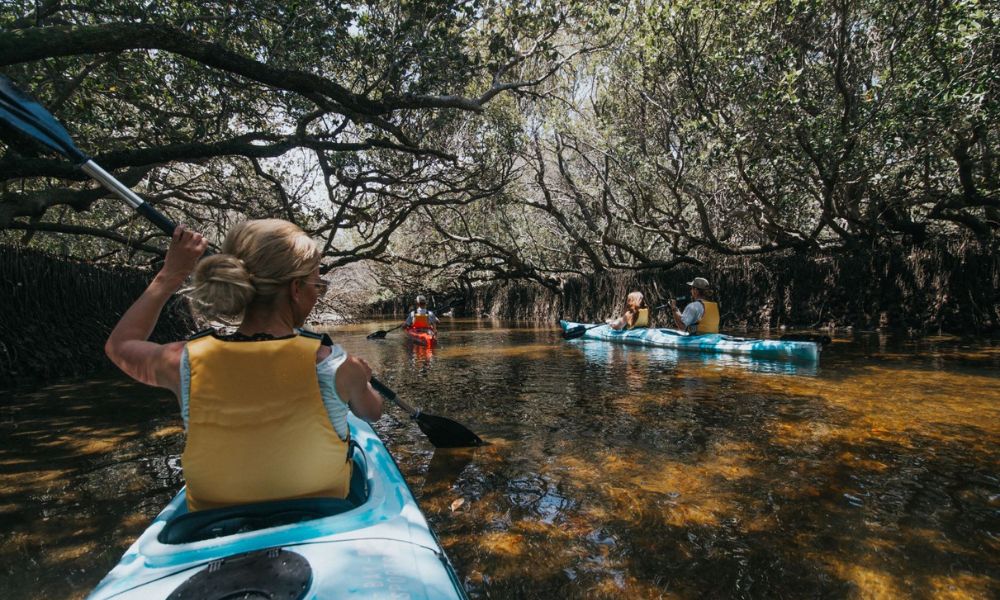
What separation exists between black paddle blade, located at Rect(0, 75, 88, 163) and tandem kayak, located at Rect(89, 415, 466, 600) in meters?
2.32

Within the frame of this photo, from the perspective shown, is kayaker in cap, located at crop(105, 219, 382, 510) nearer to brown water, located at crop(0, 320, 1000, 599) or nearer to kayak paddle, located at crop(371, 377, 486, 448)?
brown water, located at crop(0, 320, 1000, 599)

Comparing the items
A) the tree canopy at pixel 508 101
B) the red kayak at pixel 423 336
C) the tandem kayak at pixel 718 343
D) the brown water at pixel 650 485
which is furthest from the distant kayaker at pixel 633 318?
the brown water at pixel 650 485

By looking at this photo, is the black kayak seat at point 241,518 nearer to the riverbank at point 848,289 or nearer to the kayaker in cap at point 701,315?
the kayaker in cap at point 701,315

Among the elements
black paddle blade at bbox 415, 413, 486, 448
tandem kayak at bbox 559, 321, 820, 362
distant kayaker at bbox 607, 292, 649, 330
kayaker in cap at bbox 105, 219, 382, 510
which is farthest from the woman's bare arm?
distant kayaker at bbox 607, 292, 649, 330

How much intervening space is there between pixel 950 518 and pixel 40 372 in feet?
35.6

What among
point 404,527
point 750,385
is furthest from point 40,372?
point 750,385

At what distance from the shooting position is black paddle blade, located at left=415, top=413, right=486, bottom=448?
425 centimetres

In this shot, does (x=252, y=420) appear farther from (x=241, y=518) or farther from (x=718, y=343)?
(x=718, y=343)

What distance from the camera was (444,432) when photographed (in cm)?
427

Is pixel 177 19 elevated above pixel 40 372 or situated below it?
above

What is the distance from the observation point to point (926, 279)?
501 inches

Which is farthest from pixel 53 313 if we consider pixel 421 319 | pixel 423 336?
pixel 421 319

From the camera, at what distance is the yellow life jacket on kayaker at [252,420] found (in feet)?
5.04

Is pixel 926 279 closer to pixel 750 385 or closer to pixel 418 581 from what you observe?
pixel 750 385
